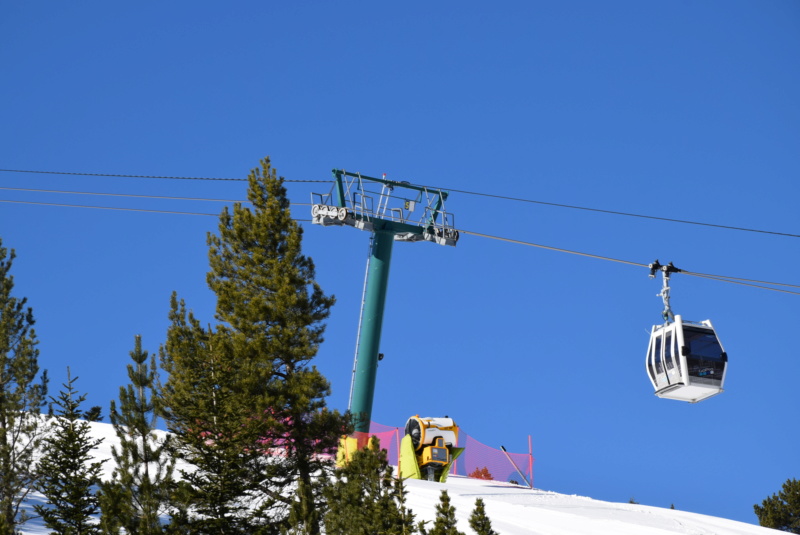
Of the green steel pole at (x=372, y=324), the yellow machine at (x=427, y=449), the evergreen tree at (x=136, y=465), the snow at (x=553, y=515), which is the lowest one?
the evergreen tree at (x=136, y=465)

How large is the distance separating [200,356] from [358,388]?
460 inches

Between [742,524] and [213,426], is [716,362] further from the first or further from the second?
[213,426]

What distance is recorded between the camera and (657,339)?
3222cm

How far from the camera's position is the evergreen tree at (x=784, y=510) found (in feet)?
175

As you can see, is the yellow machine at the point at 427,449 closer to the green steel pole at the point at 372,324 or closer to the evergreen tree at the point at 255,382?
the green steel pole at the point at 372,324

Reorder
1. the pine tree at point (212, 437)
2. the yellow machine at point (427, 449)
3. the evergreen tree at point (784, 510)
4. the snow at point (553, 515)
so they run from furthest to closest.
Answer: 1. the evergreen tree at point (784, 510)
2. the yellow machine at point (427, 449)
3. the snow at point (553, 515)
4. the pine tree at point (212, 437)

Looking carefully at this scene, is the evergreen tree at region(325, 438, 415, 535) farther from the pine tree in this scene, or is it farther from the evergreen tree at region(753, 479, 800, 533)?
the evergreen tree at region(753, 479, 800, 533)

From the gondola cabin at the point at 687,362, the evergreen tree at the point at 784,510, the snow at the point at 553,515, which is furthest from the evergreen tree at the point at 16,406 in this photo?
the evergreen tree at the point at 784,510

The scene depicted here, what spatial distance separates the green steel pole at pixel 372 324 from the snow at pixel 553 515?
479 centimetres

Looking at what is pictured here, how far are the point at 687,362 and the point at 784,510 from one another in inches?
1068

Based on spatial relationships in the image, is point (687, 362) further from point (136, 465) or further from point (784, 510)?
point (784, 510)

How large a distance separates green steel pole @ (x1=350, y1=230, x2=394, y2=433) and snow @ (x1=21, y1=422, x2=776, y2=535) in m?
4.79

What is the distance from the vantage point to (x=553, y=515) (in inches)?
1341

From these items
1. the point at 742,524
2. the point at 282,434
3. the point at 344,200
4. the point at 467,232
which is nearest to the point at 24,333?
the point at 282,434
